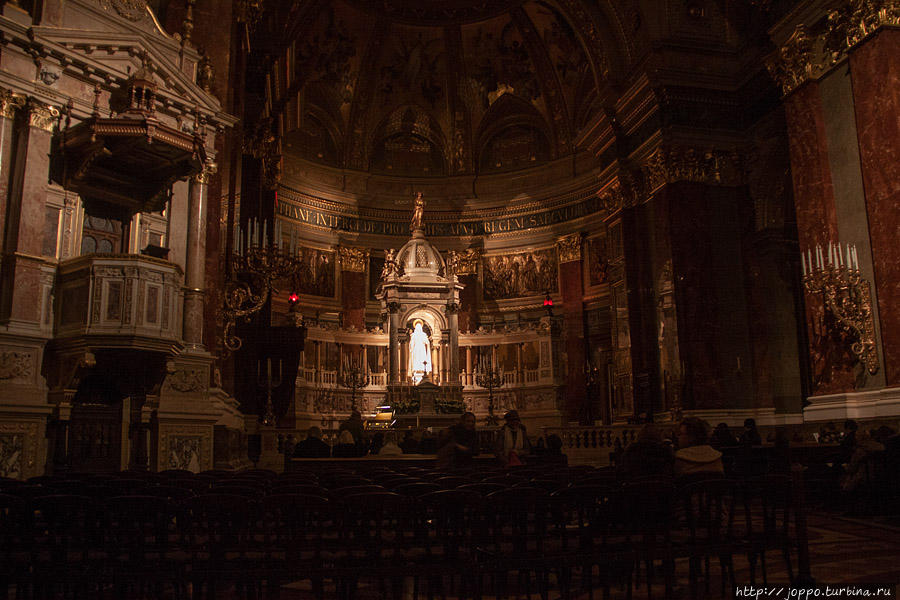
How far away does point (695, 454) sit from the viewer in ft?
21.2

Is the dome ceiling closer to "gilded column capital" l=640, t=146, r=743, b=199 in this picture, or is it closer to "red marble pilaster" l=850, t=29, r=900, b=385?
"gilded column capital" l=640, t=146, r=743, b=199

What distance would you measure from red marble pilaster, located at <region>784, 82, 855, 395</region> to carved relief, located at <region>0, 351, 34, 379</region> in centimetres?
1260

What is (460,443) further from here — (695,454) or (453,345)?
(453,345)

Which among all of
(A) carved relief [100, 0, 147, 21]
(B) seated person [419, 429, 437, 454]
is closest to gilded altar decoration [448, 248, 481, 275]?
(B) seated person [419, 429, 437, 454]

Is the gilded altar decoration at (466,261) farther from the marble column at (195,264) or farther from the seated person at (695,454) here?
the seated person at (695,454)

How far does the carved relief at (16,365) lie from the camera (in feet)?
32.2

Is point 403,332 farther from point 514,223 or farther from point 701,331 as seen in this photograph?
point 701,331

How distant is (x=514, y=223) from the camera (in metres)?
28.0

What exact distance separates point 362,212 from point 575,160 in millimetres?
8400

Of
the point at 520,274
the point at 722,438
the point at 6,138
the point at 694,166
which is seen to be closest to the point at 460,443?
the point at 722,438

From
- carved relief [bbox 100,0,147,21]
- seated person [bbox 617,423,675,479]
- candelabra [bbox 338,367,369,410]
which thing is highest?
carved relief [bbox 100,0,147,21]

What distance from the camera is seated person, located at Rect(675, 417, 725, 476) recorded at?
636 cm

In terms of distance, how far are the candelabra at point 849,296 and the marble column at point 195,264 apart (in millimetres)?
10583

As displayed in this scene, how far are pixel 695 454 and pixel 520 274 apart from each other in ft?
69.4
